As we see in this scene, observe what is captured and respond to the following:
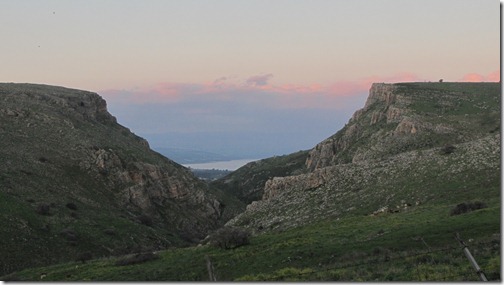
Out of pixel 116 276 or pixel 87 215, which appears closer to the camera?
pixel 116 276

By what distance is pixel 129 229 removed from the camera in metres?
62.6

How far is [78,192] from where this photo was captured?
71312mm

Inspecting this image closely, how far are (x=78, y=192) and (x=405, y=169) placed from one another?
45487 millimetres

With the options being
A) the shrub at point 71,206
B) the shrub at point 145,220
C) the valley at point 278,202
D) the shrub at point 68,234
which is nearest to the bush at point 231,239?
the valley at point 278,202

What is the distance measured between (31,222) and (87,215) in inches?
356

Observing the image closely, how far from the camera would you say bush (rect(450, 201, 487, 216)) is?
3686 cm

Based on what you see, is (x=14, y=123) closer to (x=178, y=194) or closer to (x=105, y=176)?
(x=105, y=176)

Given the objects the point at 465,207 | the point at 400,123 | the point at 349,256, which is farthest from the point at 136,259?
the point at 400,123

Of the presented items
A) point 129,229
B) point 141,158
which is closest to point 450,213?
point 129,229

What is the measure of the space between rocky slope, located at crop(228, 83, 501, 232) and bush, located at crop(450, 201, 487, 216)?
16.8ft

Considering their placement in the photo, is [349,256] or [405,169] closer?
[349,256]

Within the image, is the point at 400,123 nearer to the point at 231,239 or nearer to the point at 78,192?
the point at 231,239

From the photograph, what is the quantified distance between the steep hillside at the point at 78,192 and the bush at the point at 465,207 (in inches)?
1365

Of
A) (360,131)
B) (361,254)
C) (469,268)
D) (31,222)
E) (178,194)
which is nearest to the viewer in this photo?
(469,268)
